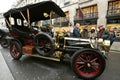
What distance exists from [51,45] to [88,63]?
155cm

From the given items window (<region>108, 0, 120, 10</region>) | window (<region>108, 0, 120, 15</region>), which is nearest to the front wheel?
window (<region>108, 0, 120, 15</region>)

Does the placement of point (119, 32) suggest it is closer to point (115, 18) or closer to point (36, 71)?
point (115, 18)

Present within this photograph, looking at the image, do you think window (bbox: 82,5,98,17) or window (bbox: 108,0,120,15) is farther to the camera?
window (bbox: 82,5,98,17)

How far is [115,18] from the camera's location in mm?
16312

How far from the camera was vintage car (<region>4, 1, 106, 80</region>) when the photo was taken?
17.0ft

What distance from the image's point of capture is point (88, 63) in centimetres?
532

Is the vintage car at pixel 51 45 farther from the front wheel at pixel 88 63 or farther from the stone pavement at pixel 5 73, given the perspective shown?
the stone pavement at pixel 5 73

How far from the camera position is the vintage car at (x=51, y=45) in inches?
203

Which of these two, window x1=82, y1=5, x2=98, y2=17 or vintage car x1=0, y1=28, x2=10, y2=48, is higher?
window x1=82, y1=5, x2=98, y2=17

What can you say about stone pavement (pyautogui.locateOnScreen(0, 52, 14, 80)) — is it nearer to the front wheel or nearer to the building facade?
the front wheel

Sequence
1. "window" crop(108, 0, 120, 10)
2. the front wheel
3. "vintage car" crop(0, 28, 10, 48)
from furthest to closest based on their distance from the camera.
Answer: "window" crop(108, 0, 120, 10) → "vintage car" crop(0, 28, 10, 48) → the front wheel

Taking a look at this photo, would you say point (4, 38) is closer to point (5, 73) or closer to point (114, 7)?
point (5, 73)

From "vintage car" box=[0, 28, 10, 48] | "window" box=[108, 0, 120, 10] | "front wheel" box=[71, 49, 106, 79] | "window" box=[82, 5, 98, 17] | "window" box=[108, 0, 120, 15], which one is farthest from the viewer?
"window" box=[82, 5, 98, 17]

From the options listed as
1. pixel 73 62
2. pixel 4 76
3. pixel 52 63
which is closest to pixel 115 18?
pixel 52 63
